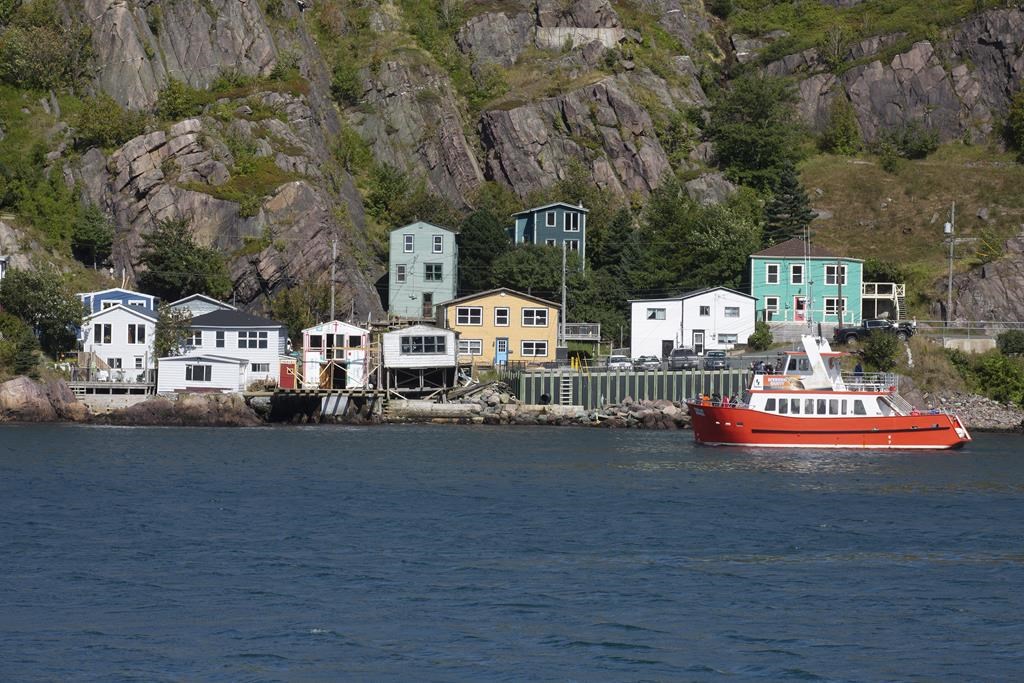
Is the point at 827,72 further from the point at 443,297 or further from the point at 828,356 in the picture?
the point at 828,356

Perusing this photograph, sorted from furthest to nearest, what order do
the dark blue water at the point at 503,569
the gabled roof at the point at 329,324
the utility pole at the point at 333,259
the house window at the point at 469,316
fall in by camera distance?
1. the house window at the point at 469,316
2. the utility pole at the point at 333,259
3. the gabled roof at the point at 329,324
4. the dark blue water at the point at 503,569

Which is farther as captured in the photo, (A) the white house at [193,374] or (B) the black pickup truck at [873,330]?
(B) the black pickup truck at [873,330]

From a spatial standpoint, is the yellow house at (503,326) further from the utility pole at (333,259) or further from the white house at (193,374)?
the white house at (193,374)

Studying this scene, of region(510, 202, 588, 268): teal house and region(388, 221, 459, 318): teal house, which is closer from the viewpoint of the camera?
region(388, 221, 459, 318): teal house

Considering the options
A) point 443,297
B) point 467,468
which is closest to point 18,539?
point 467,468

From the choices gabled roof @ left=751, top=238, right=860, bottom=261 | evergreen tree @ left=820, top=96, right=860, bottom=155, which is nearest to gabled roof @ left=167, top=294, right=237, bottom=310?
gabled roof @ left=751, top=238, right=860, bottom=261

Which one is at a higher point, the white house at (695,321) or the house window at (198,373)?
the white house at (695,321)

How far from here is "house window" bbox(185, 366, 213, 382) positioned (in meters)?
74.6

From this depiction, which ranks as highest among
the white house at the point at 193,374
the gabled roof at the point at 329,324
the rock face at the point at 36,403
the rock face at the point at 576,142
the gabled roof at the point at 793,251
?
the rock face at the point at 576,142

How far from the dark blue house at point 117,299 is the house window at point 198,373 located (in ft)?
20.0

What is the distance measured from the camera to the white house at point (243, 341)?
7738cm

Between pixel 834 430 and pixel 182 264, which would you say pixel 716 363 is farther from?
pixel 182 264

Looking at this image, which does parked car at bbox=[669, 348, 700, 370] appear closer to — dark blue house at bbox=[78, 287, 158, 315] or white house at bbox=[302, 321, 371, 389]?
white house at bbox=[302, 321, 371, 389]

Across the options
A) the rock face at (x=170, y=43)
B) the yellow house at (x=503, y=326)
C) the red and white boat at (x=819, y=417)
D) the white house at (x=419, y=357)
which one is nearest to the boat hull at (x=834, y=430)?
the red and white boat at (x=819, y=417)
